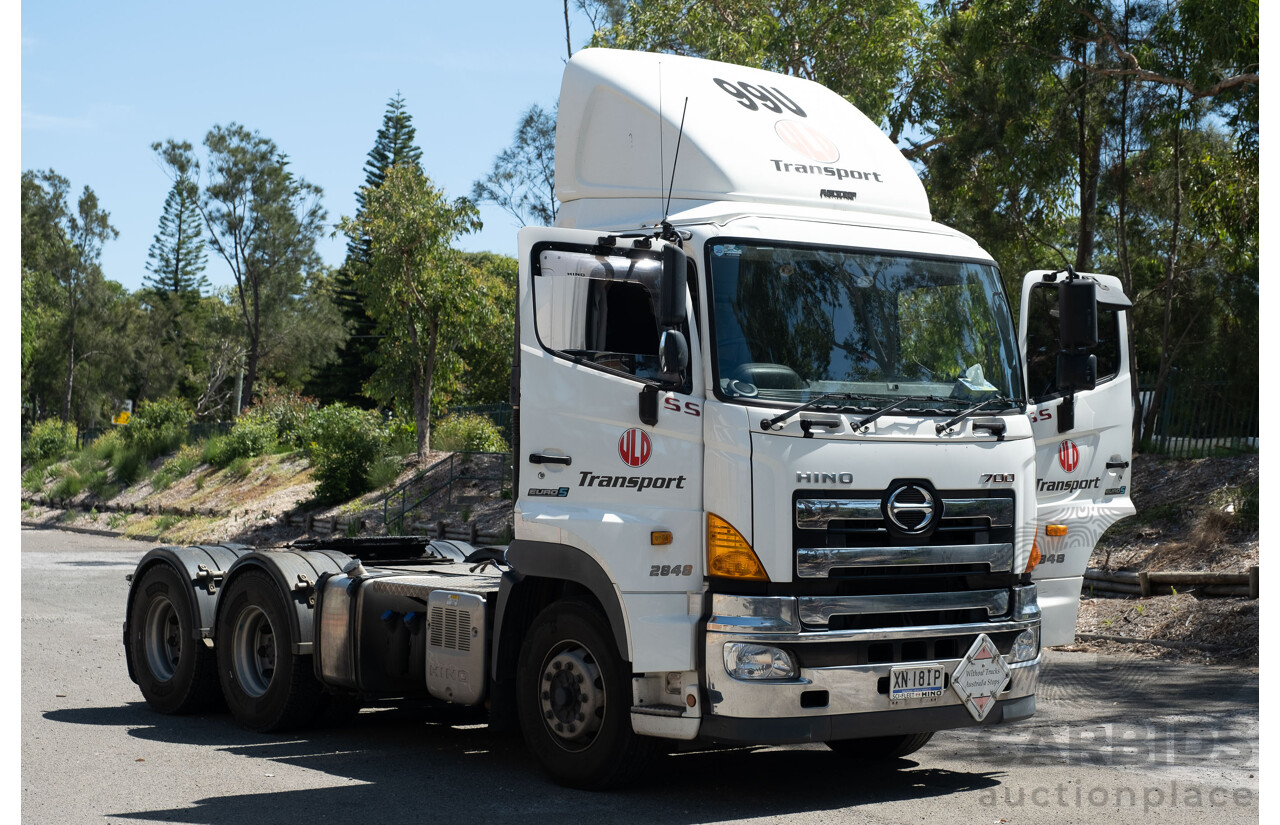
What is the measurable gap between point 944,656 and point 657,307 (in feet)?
7.98

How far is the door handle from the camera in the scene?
283 inches

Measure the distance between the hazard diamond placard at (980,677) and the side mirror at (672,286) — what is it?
242 centimetres

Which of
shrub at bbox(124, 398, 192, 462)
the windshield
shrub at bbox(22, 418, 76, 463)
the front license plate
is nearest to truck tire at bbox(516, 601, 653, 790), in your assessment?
the front license plate

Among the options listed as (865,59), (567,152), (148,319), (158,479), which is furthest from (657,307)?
(148,319)

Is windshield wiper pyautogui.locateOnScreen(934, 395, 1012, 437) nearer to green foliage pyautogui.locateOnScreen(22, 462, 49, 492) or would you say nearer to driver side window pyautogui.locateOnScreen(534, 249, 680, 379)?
driver side window pyautogui.locateOnScreen(534, 249, 680, 379)

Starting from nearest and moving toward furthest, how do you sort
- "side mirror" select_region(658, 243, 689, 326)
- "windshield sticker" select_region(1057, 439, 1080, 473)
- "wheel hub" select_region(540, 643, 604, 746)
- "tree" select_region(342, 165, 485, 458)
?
1. "side mirror" select_region(658, 243, 689, 326)
2. "wheel hub" select_region(540, 643, 604, 746)
3. "windshield sticker" select_region(1057, 439, 1080, 473)
4. "tree" select_region(342, 165, 485, 458)

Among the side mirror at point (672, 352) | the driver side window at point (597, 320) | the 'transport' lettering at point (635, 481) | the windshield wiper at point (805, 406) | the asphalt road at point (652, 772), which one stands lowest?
the asphalt road at point (652, 772)

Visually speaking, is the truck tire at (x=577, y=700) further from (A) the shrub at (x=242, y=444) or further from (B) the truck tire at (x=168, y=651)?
(A) the shrub at (x=242, y=444)

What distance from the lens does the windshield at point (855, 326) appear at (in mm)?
6895

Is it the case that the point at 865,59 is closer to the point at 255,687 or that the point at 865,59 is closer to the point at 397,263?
the point at 397,263

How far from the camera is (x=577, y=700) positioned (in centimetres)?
724

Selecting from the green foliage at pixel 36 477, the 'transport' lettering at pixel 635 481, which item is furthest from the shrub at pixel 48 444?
the 'transport' lettering at pixel 635 481

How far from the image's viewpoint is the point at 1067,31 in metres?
18.0

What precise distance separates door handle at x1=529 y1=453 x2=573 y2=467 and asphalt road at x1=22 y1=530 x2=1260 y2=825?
6.03 ft
